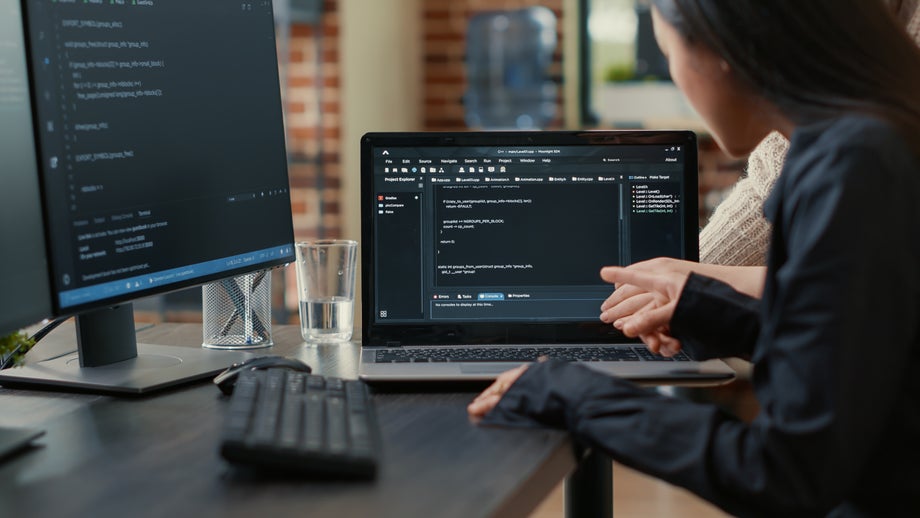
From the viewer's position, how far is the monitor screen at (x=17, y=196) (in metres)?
1.08

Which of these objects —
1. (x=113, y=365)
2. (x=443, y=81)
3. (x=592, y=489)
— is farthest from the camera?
(x=443, y=81)

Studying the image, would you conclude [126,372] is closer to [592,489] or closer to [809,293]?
[592,489]

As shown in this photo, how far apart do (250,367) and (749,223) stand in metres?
0.81

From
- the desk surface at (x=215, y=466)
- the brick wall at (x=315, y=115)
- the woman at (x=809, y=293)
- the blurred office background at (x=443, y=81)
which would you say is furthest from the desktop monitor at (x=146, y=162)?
the brick wall at (x=315, y=115)

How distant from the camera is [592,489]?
4.78 ft

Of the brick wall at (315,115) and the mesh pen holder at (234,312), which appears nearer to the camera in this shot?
the mesh pen holder at (234,312)

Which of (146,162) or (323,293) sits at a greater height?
(146,162)

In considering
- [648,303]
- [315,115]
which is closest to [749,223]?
[648,303]

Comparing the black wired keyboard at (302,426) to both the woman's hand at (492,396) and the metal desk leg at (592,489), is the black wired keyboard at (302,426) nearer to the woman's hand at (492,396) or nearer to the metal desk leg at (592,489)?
the woman's hand at (492,396)

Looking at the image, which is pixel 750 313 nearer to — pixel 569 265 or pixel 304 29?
pixel 569 265

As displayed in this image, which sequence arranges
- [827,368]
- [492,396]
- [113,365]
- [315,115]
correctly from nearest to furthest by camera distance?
[827,368]
[492,396]
[113,365]
[315,115]

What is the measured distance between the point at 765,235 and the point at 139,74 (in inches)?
36.0

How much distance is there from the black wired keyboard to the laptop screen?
0.92 ft

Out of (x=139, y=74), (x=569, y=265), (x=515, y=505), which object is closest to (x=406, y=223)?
(x=569, y=265)
